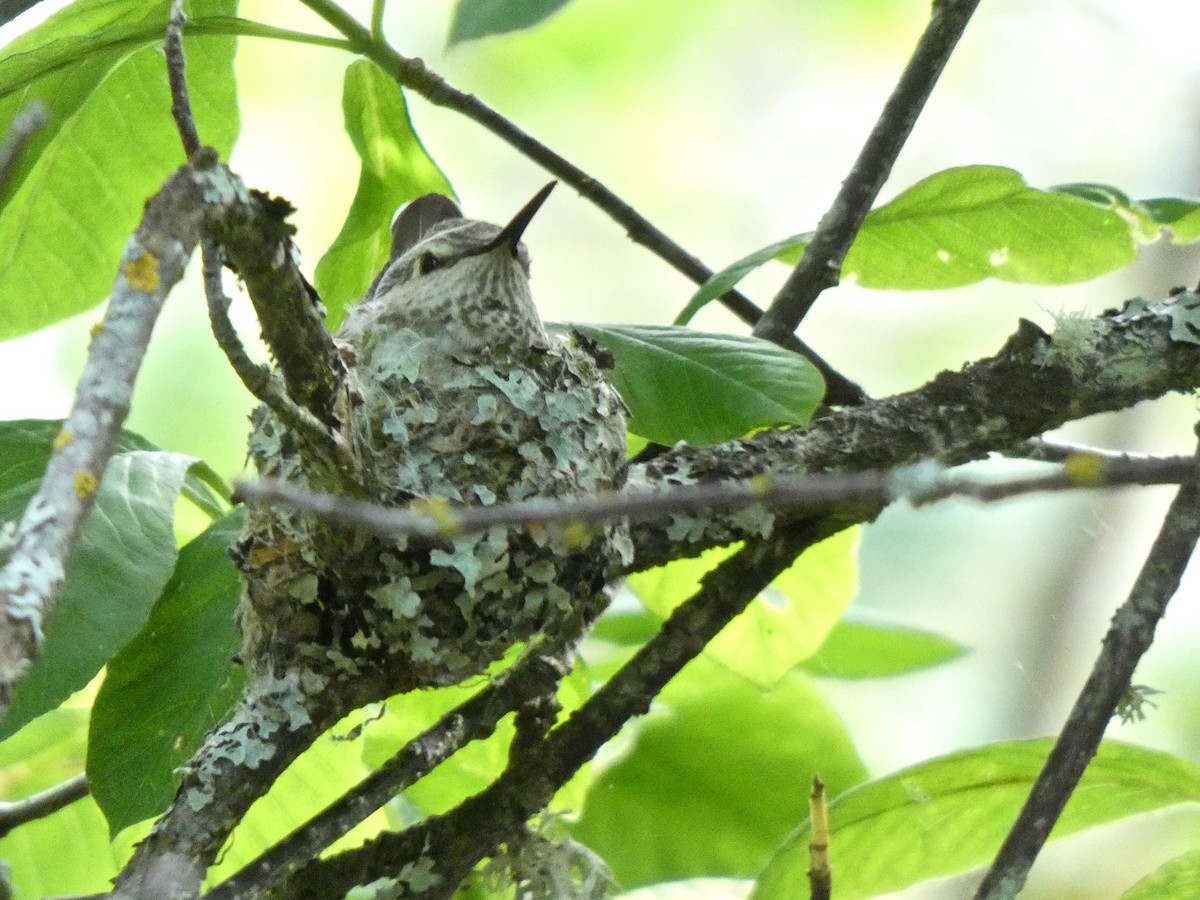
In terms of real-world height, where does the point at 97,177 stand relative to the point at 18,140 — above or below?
above

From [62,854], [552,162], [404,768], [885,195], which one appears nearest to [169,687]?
[404,768]

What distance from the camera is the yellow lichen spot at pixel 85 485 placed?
0.71 meters

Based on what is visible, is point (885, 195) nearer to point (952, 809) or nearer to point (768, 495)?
point (952, 809)

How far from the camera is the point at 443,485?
5.49ft

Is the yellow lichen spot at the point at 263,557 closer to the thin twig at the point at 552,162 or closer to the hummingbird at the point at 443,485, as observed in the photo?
the hummingbird at the point at 443,485

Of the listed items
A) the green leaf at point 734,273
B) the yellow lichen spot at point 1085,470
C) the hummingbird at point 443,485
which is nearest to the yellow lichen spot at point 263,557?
the hummingbird at point 443,485

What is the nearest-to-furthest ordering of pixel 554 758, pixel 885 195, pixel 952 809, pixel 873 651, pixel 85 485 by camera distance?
pixel 85 485
pixel 554 758
pixel 952 809
pixel 873 651
pixel 885 195

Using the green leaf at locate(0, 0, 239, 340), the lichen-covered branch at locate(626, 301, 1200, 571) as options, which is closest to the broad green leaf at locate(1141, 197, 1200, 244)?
the lichen-covered branch at locate(626, 301, 1200, 571)

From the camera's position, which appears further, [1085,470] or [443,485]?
[443,485]

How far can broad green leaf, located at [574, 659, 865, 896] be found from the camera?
91.7 inches

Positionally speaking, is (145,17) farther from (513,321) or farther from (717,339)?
(717,339)

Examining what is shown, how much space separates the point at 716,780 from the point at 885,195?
21.2 ft

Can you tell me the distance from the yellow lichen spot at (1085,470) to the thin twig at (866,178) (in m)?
1.23

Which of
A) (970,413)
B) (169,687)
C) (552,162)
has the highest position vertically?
(552,162)
